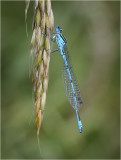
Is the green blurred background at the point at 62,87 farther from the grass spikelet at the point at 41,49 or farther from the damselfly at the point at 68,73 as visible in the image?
the grass spikelet at the point at 41,49

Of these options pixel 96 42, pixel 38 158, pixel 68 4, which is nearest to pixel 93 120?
pixel 38 158

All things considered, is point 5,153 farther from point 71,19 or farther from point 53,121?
point 71,19

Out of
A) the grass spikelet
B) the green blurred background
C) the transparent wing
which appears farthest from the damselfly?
the grass spikelet

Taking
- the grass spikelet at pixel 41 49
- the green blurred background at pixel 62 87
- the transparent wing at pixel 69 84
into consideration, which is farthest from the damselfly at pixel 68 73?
the grass spikelet at pixel 41 49

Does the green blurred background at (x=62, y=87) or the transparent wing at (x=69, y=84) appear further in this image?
the green blurred background at (x=62, y=87)

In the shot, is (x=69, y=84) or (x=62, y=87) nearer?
(x=69, y=84)

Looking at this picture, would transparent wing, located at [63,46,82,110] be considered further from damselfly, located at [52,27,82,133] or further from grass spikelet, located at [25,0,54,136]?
grass spikelet, located at [25,0,54,136]

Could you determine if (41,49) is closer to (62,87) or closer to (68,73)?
(68,73)

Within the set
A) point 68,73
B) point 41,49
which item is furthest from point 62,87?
point 41,49
